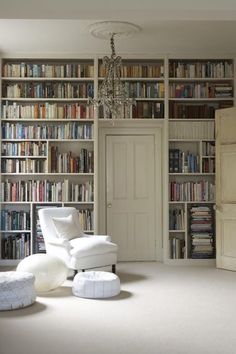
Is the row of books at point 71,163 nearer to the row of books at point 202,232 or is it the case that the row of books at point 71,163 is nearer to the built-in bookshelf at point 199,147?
the built-in bookshelf at point 199,147

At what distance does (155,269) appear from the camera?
22.9 ft

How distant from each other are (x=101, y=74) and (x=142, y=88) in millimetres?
662

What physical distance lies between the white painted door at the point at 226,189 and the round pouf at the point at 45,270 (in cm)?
253

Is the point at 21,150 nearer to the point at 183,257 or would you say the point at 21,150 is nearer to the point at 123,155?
the point at 123,155

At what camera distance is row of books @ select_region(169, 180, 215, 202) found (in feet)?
24.3

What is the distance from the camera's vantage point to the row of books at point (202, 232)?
7.34m

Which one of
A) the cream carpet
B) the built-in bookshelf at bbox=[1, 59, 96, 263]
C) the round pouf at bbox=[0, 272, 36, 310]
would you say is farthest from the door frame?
the round pouf at bbox=[0, 272, 36, 310]

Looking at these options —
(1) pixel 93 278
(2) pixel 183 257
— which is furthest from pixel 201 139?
(1) pixel 93 278

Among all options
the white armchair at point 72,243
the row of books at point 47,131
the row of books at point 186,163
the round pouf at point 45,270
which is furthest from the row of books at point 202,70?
the round pouf at point 45,270

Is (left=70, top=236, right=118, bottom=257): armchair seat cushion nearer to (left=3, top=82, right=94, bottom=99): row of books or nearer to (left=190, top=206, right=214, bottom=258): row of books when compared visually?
(left=190, top=206, right=214, bottom=258): row of books

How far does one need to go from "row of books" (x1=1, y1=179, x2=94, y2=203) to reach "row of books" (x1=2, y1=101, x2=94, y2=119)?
983 mm

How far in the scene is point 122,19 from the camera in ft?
13.3

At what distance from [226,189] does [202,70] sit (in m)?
1.88

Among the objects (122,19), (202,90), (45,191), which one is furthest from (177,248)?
(122,19)
